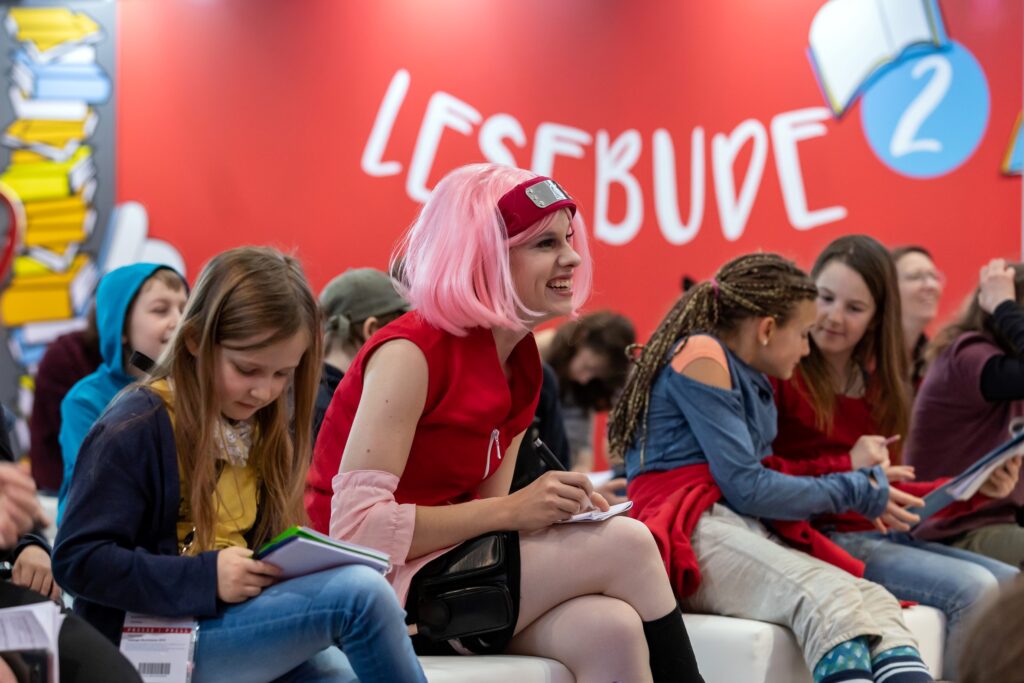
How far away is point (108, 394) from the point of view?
3.12 meters

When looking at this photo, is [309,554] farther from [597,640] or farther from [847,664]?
[847,664]

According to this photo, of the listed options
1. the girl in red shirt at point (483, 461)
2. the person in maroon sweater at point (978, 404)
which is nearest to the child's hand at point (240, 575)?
the girl in red shirt at point (483, 461)

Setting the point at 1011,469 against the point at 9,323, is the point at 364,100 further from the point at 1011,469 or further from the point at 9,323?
the point at 1011,469

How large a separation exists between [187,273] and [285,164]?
0.64 meters

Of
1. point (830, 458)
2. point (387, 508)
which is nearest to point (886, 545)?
point (830, 458)

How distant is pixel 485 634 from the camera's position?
2.24 m

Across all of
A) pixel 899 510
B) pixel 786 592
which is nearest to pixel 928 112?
pixel 899 510

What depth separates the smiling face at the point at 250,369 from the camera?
6.89 ft

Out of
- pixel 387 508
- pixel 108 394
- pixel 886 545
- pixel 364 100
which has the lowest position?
pixel 886 545

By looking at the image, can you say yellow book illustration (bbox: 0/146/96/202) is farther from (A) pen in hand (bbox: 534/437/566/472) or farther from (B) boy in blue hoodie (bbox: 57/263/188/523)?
(A) pen in hand (bbox: 534/437/566/472)

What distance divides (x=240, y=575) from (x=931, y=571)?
1.89m

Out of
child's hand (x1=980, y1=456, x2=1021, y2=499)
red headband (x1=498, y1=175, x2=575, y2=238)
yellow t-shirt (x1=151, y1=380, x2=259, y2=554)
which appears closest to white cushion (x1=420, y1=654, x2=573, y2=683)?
yellow t-shirt (x1=151, y1=380, x2=259, y2=554)

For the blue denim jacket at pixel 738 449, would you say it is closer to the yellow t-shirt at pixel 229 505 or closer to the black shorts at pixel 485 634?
the black shorts at pixel 485 634

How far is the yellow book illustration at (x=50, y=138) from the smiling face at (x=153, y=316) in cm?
242
